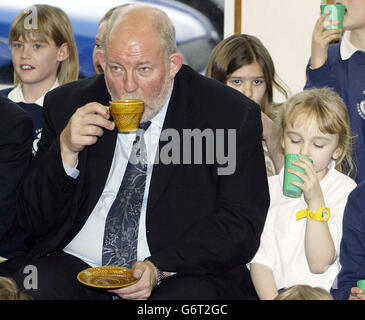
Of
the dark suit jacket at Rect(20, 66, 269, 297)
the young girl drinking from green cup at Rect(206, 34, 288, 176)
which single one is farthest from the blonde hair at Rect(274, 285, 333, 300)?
the young girl drinking from green cup at Rect(206, 34, 288, 176)

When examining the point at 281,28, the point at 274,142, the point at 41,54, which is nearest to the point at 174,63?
the point at 274,142

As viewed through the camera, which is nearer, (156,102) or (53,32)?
(156,102)

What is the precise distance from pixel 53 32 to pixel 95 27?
902 millimetres

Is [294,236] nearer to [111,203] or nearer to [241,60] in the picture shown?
[111,203]

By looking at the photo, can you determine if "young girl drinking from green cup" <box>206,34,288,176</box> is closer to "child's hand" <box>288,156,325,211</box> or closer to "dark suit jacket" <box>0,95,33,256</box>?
"child's hand" <box>288,156,325,211</box>

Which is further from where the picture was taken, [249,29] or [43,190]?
[249,29]

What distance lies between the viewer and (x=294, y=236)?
8.78ft

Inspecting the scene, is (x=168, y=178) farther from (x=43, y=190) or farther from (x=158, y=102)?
(x=43, y=190)

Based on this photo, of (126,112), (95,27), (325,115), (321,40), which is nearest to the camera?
(126,112)

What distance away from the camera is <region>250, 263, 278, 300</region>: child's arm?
2564 mm

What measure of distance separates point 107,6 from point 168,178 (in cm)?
260
